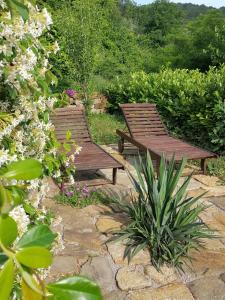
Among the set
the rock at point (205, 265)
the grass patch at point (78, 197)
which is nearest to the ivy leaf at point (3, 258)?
the rock at point (205, 265)

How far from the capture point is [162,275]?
3350mm

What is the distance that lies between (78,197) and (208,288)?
210 centimetres

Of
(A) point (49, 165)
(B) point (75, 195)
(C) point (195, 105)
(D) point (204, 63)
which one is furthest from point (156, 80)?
(A) point (49, 165)

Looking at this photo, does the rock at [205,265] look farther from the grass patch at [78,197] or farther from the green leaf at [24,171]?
the green leaf at [24,171]

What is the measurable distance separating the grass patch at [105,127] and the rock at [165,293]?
5228 mm

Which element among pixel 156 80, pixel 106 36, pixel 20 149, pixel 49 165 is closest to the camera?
pixel 20 149

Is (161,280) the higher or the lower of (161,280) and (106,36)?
the lower

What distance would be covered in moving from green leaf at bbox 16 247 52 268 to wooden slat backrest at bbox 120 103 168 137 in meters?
6.63

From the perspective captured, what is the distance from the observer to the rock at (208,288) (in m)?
3.09

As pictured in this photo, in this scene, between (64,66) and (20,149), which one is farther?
(64,66)

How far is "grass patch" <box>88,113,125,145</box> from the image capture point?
27.7 feet

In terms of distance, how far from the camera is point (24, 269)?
46 centimetres

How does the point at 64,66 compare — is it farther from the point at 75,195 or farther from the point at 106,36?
the point at 106,36

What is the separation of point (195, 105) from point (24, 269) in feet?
24.6
